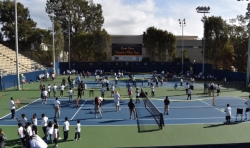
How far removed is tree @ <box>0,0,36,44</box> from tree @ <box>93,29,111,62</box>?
17.1 m

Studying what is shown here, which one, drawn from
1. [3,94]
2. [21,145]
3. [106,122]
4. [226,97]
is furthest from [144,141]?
[3,94]

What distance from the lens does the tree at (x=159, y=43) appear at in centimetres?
7131

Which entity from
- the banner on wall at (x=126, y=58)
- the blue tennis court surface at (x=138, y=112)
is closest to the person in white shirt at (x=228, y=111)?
the blue tennis court surface at (x=138, y=112)

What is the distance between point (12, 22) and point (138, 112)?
5490 centimetres

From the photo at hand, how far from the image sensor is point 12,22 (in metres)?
66.8

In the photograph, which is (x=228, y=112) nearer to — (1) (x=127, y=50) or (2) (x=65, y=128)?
(2) (x=65, y=128)

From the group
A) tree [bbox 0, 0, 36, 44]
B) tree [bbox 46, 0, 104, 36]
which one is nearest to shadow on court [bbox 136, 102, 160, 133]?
tree [bbox 0, 0, 36, 44]

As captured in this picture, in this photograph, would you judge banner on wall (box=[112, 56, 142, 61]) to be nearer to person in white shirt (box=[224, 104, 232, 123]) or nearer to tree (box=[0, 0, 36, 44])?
tree (box=[0, 0, 36, 44])

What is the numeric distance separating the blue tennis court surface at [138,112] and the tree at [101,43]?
42507 millimetres

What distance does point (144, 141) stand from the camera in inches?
611

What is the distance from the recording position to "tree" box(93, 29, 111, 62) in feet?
232

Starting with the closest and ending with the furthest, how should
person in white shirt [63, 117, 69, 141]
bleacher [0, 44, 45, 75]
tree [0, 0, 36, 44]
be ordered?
person in white shirt [63, 117, 69, 141] < bleacher [0, 44, 45, 75] < tree [0, 0, 36, 44]

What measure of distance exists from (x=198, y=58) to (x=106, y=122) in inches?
2537

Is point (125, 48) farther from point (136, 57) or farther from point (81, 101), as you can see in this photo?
point (81, 101)
